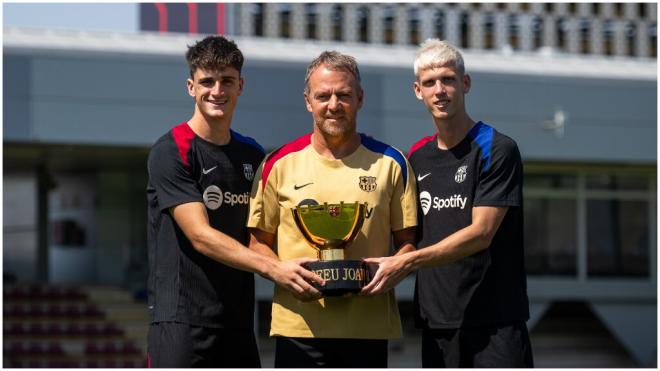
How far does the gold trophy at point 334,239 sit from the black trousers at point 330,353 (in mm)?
224

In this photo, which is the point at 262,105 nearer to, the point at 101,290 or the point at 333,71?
the point at 101,290

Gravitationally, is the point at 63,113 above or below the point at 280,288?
above

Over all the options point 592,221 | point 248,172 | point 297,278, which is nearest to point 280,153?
point 248,172

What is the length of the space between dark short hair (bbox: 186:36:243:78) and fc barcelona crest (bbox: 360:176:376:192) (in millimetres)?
616

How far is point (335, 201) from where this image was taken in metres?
3.87

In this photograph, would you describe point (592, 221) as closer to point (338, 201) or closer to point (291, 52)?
point (291, 52)

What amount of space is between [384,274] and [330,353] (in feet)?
1.08

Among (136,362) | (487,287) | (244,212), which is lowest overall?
(136,362)

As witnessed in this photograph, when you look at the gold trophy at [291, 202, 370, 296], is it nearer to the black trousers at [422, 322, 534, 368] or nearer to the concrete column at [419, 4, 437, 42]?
the black trousers at [422, 322, 534, 368]

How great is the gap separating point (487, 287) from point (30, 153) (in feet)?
42.8

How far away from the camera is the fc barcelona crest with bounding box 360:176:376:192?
390 centimetres

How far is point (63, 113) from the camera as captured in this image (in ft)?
44.1

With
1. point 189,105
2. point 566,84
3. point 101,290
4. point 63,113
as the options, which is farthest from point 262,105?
point 101,290

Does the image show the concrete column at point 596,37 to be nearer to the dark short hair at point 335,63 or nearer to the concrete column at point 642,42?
the concrete column at point 642,42
